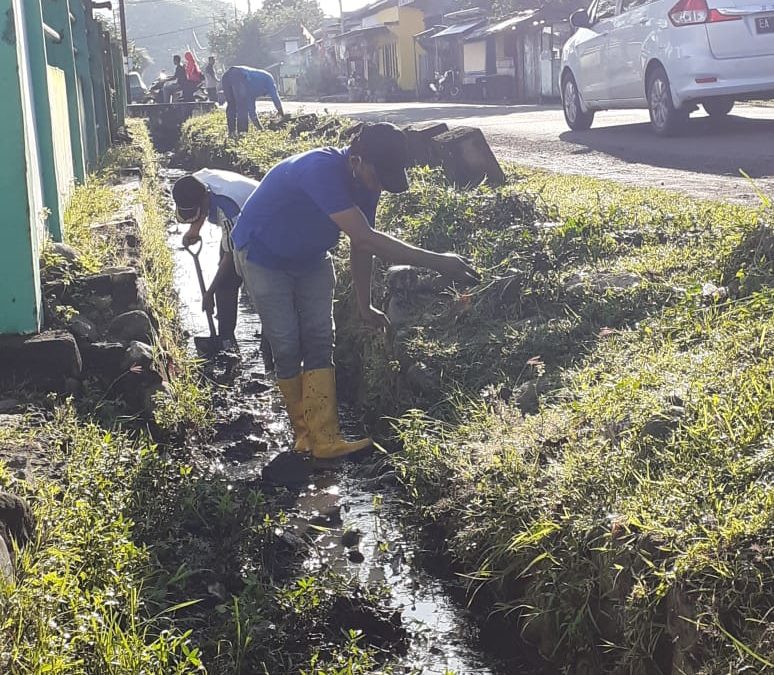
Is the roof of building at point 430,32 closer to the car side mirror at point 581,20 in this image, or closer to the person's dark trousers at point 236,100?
the person's dark trousers at point 236,100

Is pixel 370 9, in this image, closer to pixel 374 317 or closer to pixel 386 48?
pixel 386 48

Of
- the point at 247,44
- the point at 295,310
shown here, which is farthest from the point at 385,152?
the point at 247,44

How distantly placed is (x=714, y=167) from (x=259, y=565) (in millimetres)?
5897

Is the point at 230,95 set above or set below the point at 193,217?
above

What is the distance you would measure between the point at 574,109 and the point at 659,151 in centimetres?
323

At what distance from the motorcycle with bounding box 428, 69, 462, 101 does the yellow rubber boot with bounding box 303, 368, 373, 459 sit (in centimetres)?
3095

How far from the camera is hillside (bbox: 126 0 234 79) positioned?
141375 millimetres

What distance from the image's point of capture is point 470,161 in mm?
8617

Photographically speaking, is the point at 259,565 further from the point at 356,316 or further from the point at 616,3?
the point at 616,3

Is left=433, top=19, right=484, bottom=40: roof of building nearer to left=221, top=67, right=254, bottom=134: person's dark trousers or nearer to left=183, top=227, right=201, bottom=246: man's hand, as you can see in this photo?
left=221, top=67, right=254, bottom=134: person's dark trousers

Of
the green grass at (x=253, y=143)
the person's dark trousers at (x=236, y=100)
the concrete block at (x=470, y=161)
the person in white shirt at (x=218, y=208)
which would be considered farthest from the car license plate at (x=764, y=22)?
the person's dark trousers at (x=236, y=100)

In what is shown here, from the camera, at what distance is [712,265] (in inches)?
211

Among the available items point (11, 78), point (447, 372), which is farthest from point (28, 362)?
point (447, 372)

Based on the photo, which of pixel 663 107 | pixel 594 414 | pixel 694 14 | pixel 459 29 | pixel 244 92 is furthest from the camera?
pixel 459 29
